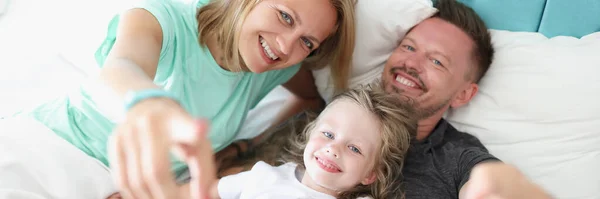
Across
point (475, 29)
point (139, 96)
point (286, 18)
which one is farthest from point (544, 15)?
point (139, 96)

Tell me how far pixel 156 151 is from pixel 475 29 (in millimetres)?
1117

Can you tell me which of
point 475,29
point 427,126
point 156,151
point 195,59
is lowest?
point 427,126

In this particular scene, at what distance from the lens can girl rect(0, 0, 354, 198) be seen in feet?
3.54

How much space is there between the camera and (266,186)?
1142mm

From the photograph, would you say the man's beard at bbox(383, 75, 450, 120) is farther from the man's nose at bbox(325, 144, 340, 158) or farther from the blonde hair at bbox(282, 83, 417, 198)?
the man's nose at bbox(325, 144, 340, 158)

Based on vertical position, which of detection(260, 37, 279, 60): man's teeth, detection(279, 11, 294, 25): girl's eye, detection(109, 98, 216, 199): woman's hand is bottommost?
detection(260, 37, 279, 60): man's teeth

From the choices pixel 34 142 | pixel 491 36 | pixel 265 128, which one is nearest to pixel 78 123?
pixel 34 142

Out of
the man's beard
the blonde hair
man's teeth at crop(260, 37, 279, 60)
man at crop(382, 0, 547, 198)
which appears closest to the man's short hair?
man at crop(382, 0, 547, 198)

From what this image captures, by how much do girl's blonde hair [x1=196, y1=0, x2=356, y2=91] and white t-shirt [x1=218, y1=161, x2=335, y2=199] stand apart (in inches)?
10.6

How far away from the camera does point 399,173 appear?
1.25 meters

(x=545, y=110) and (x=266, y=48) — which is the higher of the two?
(x=266, y=48)

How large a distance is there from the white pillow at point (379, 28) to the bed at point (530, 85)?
0.04 metres

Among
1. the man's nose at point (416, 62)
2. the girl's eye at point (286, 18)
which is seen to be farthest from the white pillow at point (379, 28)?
the girl's eye at point (286, 18)

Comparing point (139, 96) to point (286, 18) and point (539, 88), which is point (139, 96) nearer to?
point (286, 18)
